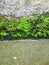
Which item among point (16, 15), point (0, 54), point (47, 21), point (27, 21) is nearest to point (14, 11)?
point (16, 15)

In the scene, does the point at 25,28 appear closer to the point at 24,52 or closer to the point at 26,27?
the point at 26,27

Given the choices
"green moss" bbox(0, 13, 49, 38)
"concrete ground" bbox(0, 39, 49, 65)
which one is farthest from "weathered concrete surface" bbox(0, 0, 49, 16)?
"concrete ground" bbox(0, 39, 49, 65)

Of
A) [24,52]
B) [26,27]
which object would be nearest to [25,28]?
[26,27]

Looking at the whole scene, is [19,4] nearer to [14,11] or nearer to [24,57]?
[14,11]

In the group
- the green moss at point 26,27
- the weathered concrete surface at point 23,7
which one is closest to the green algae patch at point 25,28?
the green moss at point 26,27

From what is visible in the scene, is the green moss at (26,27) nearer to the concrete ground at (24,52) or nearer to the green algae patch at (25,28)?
the green algae patch at (25,28)
